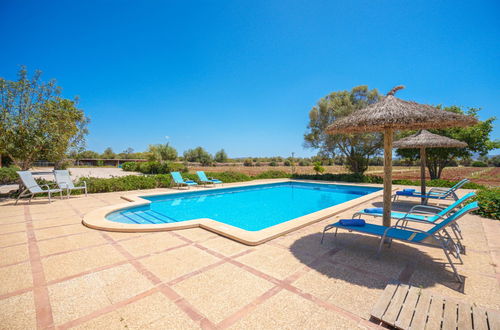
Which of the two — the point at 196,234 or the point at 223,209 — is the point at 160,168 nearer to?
the point at 223,209

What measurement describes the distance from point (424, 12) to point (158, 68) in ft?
56.1

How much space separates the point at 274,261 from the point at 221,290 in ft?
3.14

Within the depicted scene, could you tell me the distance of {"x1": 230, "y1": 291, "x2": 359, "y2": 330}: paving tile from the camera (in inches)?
70.1

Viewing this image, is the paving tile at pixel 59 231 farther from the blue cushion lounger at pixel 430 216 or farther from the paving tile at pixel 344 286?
the blue cushion lounger at pixel 430 216

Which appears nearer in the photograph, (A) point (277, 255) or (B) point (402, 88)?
(A) point (277, 255)

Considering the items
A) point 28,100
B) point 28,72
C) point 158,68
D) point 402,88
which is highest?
point 158,68

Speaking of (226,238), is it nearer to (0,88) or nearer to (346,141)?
(0,88)

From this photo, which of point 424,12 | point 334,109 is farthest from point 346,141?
point 424,12

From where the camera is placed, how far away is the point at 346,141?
16656mm

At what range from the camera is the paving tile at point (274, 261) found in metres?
2.71

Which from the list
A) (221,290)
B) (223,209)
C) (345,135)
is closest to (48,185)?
(223,209)

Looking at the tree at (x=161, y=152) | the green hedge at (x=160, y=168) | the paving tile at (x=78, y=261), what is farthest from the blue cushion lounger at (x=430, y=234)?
the tree at (x=161, y=152)

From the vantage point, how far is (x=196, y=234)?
13.8ft

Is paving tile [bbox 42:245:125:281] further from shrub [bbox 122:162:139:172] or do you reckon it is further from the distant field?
shrub [bbox 122:162:139:172]
